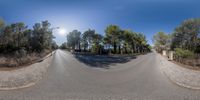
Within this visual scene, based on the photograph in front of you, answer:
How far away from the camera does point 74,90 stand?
6637 millimetres

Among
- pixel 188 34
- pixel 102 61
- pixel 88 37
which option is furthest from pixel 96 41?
pixel 102 61

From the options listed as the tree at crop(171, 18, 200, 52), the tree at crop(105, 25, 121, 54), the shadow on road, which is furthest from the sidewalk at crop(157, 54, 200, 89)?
the tree at crop(171, 18, 200, 52)

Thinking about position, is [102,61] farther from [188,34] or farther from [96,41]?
[188,34]

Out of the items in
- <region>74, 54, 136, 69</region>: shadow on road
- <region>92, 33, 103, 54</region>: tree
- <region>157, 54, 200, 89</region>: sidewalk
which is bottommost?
<region>157, 54, 200, 89</region>: sidewalk

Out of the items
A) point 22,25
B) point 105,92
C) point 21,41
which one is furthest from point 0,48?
point 105,92

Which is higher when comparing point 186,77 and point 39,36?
point 39,36

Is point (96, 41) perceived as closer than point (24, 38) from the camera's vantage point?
No

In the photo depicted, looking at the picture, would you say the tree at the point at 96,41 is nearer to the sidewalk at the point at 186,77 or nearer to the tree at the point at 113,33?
the tree at the point at 113,33

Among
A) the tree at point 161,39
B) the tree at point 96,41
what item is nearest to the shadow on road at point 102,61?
the tree at point 96,41

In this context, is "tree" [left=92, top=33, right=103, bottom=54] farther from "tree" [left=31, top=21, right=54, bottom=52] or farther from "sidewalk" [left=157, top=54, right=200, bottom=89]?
"sidewalk" [left=157, top=54, right=200, bottom=89]

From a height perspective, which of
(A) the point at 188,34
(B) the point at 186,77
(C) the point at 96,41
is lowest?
(B) the point at 186,77

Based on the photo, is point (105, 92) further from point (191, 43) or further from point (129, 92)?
point (191, 43)

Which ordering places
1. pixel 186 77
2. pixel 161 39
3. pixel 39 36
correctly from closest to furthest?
pixel 186 77
pixel 39 36
pixel 161 39

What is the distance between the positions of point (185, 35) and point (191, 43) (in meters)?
3.80
